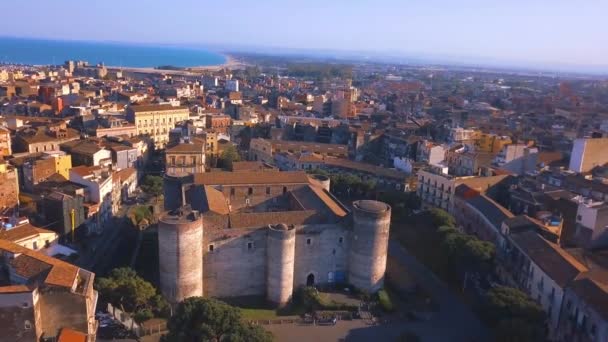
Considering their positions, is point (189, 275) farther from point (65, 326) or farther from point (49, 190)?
point (49, 190)

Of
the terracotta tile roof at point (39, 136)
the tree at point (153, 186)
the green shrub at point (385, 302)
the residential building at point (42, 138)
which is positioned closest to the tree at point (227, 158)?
the tree at point (153, 186)

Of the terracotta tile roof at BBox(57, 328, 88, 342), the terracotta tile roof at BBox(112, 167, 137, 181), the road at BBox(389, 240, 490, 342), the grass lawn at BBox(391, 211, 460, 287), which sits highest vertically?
the terracotta tile roof at BBox(112, 167, 137, 181)

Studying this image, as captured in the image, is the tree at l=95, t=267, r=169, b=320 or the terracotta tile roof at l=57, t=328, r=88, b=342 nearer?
the terracotta tile roof at l=57, t=328, r=88, b=342

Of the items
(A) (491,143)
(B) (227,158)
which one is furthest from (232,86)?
(A) (491,143)

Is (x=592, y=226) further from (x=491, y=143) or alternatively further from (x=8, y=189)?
(x=8, y=189)

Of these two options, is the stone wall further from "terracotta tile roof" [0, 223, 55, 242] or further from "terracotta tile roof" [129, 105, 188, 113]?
"terracotta tile roof" [129, 105, 188, 113]

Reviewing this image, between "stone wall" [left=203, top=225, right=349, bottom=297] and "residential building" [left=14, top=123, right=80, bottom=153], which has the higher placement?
"residential building" [left=14, top=123, right=80, bottom=153]

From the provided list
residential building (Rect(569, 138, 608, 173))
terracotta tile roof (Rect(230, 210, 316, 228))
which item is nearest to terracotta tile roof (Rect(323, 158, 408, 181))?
residential building (Rect(569, 138, 608, 173))
